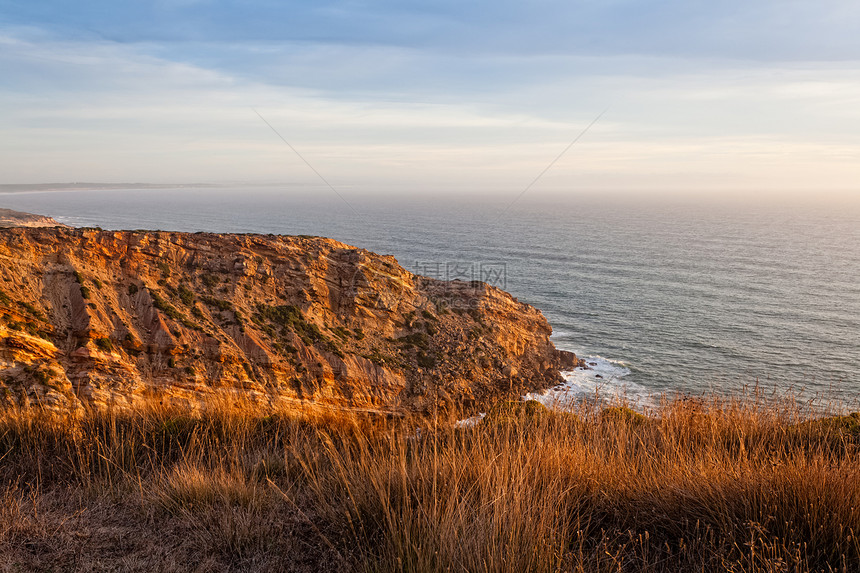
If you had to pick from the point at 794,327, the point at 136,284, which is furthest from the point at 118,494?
the point at 794,327

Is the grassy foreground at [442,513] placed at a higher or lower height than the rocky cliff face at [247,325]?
higher

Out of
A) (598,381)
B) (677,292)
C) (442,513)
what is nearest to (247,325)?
(598,381)

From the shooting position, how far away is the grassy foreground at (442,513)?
9.09 ft

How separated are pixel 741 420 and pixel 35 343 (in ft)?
76.8

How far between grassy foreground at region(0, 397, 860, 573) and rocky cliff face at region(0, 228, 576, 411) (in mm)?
13657

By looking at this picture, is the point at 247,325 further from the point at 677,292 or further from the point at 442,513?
the point at 677,292

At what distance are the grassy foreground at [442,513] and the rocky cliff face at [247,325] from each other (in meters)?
13.7

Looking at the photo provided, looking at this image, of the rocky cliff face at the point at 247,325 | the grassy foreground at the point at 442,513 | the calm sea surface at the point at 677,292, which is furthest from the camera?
the calm sea surface at the point at 677,292

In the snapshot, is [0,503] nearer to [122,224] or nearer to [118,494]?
[118,494]

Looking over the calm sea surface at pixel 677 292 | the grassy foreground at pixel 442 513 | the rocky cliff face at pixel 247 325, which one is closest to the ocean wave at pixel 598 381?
the calm sea surface at pixel 677 292

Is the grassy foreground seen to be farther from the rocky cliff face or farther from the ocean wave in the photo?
the ocean wave

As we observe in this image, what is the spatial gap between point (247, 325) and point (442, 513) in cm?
2494

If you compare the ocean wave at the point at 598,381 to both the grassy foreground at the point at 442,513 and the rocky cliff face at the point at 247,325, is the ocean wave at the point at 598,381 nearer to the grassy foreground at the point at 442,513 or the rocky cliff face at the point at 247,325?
the rocky cliff face at the point at 247,325

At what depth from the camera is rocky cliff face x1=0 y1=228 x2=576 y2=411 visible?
20.2 meters
